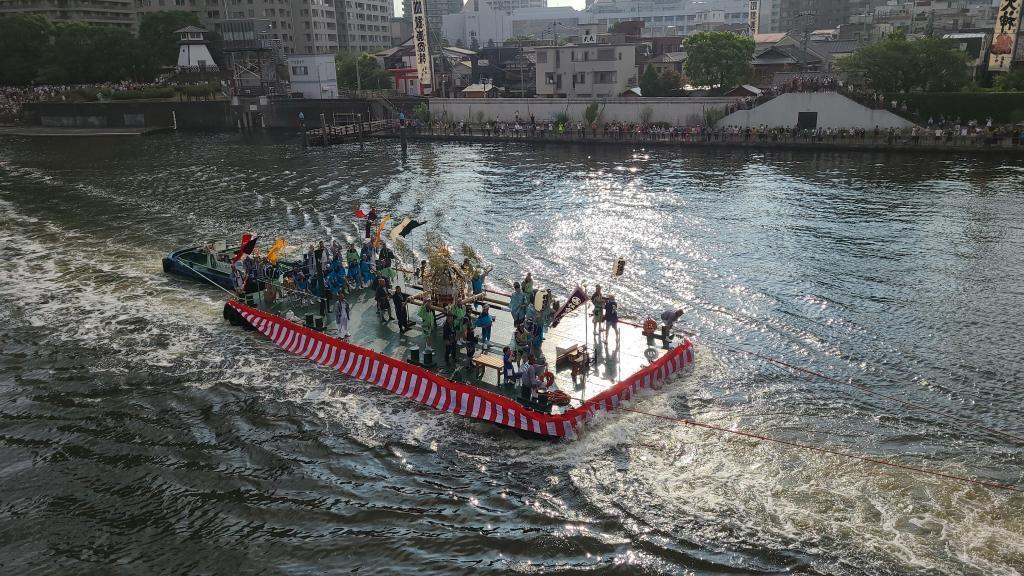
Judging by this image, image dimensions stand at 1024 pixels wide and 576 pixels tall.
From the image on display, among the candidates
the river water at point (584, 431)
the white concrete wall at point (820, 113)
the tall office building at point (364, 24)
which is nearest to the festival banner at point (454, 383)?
the river water at point (584, 431)

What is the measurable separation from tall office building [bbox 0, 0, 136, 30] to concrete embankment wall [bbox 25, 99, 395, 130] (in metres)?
34.5

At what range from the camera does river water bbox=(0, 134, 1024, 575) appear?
15.0 metres

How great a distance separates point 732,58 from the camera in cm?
7800

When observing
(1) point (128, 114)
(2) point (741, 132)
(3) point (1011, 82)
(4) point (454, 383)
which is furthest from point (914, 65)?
(1) point (128, 114)

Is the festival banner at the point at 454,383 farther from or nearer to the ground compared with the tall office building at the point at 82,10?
nearer to the ground

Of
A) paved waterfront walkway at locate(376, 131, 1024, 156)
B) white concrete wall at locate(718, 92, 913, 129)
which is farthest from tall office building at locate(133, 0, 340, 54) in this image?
white concrete wall at locate(718, 92, 913, 129)

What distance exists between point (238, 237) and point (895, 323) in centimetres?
3342

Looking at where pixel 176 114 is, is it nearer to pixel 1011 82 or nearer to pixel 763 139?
pixel 763 139

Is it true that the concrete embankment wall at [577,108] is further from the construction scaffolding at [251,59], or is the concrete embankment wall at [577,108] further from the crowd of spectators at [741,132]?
the construction scaffolding at [251,59]

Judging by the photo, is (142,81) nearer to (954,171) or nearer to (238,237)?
(238,237)

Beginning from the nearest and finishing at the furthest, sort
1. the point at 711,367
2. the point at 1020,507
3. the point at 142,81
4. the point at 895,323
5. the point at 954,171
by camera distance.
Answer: the point at 1020,507 → the point at 711,367 → the point at 895,323 → the point at 954,171 → the point at 142,81

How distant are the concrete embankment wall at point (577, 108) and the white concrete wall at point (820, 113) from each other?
3663mm

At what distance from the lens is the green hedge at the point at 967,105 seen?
5991 centimetres

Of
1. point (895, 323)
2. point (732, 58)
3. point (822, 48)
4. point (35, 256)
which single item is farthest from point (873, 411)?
point (822, 48)
